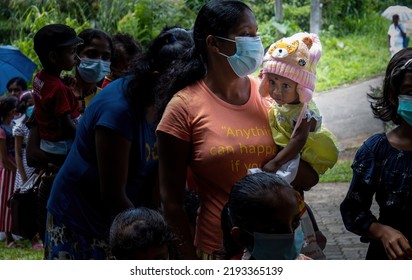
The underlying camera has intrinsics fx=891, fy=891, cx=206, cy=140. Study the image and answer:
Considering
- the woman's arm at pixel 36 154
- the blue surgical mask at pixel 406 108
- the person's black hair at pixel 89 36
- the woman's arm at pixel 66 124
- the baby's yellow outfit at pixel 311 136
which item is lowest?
the woman's arm at pixel 36 154

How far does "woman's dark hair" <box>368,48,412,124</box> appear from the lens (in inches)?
119

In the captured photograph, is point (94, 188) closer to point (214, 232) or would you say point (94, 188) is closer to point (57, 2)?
point (214, 232)

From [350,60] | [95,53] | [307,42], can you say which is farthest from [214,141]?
[350,60]

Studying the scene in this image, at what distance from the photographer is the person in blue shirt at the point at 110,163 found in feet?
10.9

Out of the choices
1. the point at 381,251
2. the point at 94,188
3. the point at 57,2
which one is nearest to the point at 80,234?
the point at 94,188

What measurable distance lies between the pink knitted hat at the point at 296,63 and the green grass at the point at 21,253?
3.46m

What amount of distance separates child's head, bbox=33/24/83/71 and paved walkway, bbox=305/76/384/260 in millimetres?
2966

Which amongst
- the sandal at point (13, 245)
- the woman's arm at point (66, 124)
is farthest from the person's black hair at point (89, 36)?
the sandal at point (13, 245)

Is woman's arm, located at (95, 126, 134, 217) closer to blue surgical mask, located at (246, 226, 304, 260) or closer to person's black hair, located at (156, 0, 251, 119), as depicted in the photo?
person's black hair, located at (156, 0, 251, 119)

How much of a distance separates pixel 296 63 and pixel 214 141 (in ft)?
1.67

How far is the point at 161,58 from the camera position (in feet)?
11.2

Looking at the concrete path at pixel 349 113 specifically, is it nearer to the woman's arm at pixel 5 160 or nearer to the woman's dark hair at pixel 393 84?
the woman's arm at pixel 5 160

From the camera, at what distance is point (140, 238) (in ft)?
9.08

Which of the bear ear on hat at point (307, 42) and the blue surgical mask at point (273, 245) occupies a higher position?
the bear ear on hat at point (307, 42)
